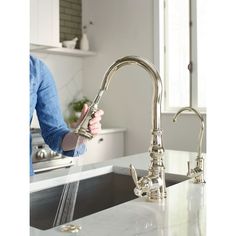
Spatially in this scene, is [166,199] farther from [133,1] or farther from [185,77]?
[133,1]

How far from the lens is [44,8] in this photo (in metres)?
1.56

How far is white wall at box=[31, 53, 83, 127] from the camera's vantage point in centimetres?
118

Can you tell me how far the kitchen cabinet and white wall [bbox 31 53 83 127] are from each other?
0.17 meters

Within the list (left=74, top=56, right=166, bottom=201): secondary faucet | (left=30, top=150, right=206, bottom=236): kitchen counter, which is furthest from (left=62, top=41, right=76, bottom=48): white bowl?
(left=74, top=56, right=166, bottom=201): secondary faucet

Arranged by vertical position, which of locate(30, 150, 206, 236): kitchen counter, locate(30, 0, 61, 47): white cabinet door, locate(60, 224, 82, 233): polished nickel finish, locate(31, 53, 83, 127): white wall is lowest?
locate(30, 150, 206, 236): kitchen counter

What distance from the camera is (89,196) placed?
90 centimetres

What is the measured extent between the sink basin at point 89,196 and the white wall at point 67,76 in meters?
0.33

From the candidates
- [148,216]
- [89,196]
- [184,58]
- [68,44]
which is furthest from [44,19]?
[148,216]

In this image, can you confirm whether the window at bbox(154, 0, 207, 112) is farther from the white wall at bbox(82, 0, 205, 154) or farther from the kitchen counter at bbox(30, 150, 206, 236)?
the kitchen counter at bbox(30, 150, 206, 236)

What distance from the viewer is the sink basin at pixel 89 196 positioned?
759mm

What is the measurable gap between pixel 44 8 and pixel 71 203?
1035mm

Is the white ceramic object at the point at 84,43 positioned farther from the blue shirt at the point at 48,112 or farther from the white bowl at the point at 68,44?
the blue shirt at the point at 48,112

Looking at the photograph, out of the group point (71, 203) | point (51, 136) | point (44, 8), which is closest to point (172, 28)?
point (51, 136)

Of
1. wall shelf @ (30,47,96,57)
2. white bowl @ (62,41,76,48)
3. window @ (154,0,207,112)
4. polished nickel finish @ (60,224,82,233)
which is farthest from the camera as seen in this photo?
white bowl @ (62,41,76,48)
